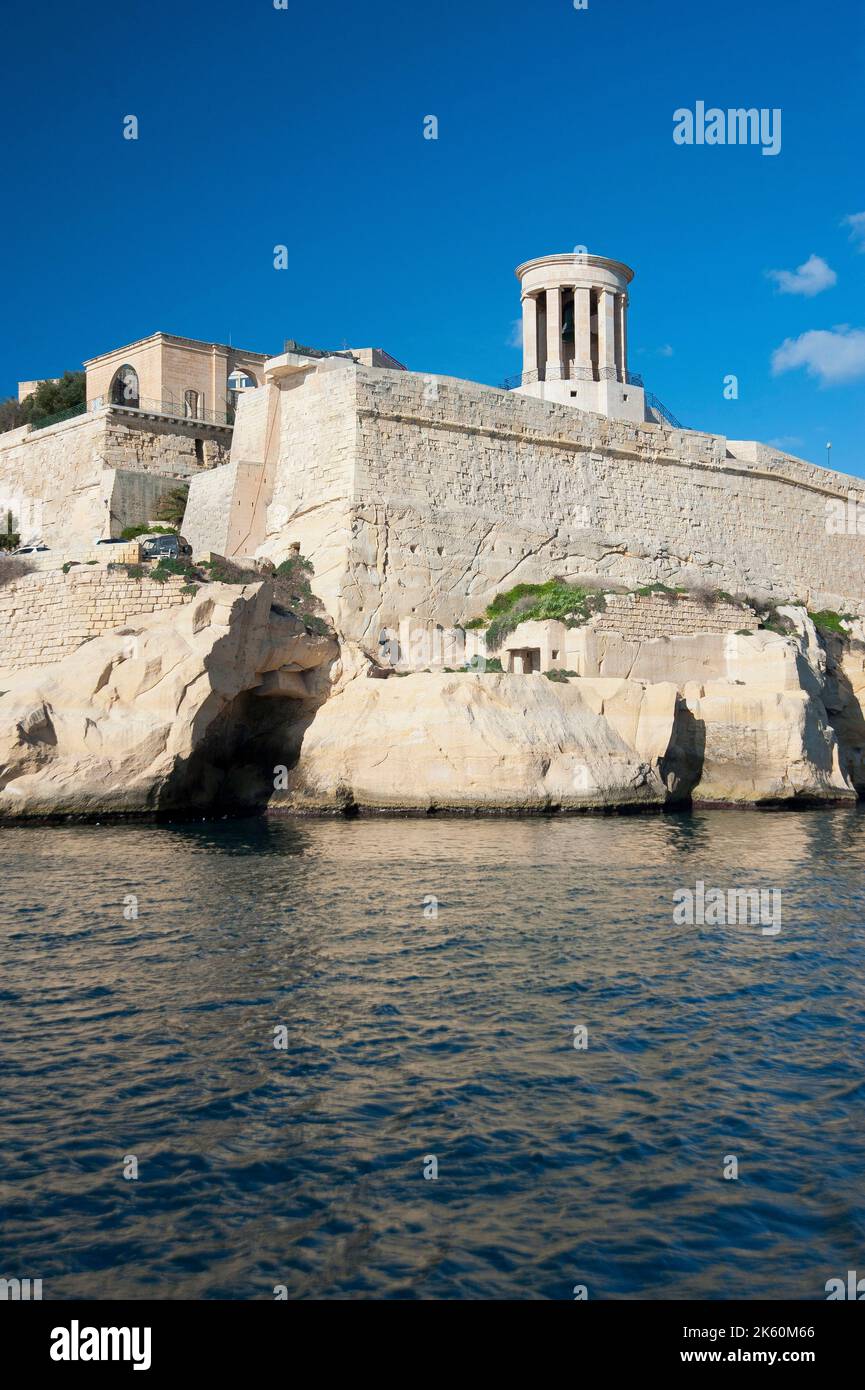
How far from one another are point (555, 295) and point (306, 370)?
914cm

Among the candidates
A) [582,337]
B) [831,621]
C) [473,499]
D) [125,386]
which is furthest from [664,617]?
[125,386]

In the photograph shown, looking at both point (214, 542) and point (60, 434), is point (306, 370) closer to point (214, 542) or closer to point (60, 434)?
point (214, 542)

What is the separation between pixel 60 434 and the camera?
32.4m

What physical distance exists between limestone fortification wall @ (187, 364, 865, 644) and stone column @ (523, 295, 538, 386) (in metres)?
4.43

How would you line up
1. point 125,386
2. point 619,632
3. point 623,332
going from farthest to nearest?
point 125,386
point 623,332
point 619,632

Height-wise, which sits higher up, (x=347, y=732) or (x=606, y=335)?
(x=606, y=335)

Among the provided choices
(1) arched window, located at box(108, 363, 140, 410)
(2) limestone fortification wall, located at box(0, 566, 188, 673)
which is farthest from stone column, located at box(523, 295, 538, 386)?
(2) limestone fortification wall, located at box(0, 566, 188, 673)

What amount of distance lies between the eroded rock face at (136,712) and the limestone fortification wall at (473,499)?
13.9 feet

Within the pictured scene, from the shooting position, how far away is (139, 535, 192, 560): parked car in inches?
865

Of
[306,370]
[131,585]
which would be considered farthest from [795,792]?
[306,370]

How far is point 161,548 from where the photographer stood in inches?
878

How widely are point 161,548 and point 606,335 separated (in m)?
16.2

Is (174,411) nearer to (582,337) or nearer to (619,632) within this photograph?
(582,337)

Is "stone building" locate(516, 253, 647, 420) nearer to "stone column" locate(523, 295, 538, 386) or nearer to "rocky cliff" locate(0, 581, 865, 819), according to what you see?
"stone column" locate(523, 295, 538, 386)
